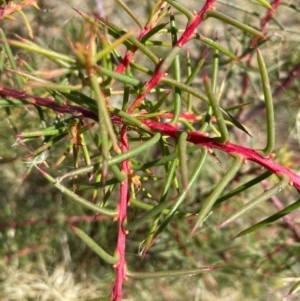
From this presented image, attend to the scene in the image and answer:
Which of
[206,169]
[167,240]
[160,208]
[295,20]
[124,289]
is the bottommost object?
[124,289]

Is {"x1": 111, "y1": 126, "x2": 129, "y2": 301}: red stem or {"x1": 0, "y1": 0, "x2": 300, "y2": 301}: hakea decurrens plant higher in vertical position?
{"x1": 0, "y1": 0, "x2": 300, "y2": 301}: hakea decurrens plant

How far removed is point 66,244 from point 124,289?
131 millimetres

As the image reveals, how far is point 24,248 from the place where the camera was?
83 centimetres

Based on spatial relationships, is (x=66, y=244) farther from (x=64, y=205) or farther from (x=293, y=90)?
(x=293, y=90)

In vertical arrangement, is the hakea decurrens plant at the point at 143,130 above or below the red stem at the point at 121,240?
above

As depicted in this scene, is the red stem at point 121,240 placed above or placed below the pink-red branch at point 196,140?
below

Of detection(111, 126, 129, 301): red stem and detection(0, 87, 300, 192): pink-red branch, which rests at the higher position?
detection(0, 87, 300, 192): pink-red branch

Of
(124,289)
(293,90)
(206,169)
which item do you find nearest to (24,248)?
(124,289)

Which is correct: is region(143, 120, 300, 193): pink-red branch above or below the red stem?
above

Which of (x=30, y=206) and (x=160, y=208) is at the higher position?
(x=160, y=208)

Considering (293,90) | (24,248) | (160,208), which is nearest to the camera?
(160,208)

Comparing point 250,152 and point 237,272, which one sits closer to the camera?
point 250,152

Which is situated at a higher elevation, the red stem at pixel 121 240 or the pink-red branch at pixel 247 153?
the pink-red branch at pixel 247 153

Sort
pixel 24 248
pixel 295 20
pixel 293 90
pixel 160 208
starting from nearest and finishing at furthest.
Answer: pixel 160 208, pixel 24 248, pixel 293 90, pixel 295 20
